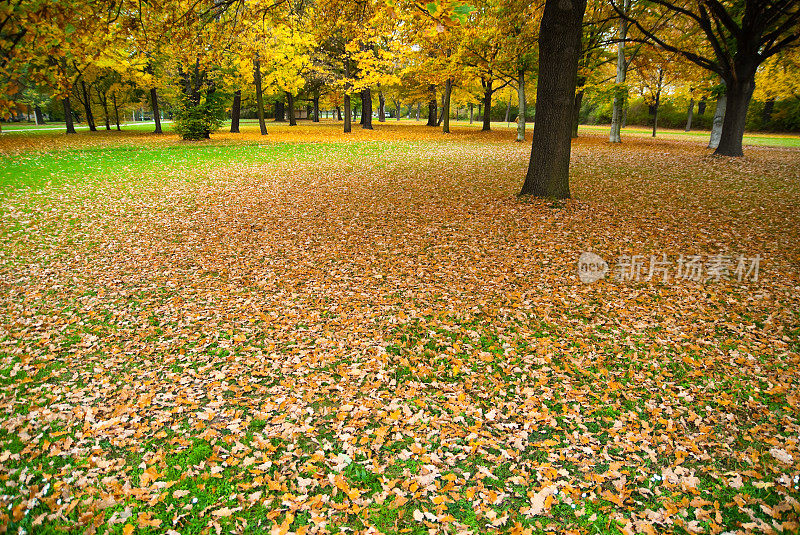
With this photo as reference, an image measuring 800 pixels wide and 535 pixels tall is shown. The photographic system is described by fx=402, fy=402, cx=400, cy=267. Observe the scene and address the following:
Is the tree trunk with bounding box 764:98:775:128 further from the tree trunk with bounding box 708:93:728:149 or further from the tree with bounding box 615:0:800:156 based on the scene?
the tree with bounding box 615:0:800:156

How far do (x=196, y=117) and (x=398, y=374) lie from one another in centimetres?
2661

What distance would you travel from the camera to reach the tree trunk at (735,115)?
55.2 feet

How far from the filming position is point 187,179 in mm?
14258

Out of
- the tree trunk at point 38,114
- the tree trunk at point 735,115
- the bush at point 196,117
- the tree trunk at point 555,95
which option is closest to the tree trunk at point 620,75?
the tree trunk at point 735,115

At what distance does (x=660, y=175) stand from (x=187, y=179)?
→ 642 inches

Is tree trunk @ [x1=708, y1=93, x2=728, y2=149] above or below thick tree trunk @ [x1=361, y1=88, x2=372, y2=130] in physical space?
below

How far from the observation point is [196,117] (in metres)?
25.3

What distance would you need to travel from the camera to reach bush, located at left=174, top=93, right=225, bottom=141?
25.0 meters

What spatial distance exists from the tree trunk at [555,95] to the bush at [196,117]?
22.7m

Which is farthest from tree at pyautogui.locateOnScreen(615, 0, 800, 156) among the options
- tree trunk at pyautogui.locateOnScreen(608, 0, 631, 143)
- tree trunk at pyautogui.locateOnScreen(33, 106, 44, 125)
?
tree trunk at pyautogui.locateOnScreen(33, 106, 44, 125)

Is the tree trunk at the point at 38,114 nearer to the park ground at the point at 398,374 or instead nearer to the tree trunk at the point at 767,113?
the park ground at the point at 398,374

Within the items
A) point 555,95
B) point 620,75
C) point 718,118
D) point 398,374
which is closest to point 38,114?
point 620,75

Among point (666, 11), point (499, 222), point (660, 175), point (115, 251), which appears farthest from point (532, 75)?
point (115, 251)

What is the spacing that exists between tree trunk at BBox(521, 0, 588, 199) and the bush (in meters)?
22.7
